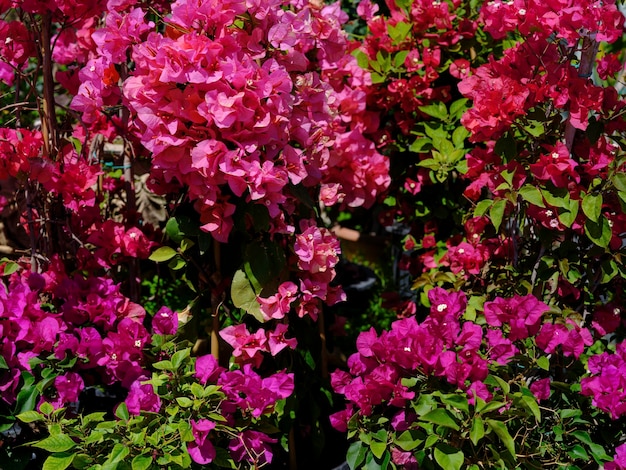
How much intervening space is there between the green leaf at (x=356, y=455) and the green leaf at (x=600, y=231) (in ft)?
2.42

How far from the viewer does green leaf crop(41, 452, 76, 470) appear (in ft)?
4.64

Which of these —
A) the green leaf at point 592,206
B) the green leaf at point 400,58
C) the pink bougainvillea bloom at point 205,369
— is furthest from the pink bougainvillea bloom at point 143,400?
the green leaf at point 400,58

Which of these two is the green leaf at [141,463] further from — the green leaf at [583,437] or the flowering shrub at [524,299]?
the green leaf at [583,437]

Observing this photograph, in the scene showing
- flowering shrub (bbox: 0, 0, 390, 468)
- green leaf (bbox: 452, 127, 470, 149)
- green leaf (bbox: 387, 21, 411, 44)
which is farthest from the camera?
green leaf (bbox: 387, 21, 411, 44)

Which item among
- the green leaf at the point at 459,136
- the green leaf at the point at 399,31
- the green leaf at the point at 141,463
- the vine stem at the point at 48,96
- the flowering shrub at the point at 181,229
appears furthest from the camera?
the green leaf at the point at 399,31

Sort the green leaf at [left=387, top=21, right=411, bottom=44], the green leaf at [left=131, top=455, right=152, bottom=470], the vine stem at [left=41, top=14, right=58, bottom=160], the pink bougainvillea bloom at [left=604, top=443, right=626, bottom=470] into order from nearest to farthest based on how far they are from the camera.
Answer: the green leaf at [left=131, top=455, right=152, bottom=470], the pink bougainvillea bloom at [left=604, top=443, right=626, bottom=470], the vine stem at [left=41, top=14, right=58, bottom=160], the green leaf at [left=387, top=21, right=411, bottom=44]

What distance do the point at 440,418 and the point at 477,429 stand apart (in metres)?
0.08

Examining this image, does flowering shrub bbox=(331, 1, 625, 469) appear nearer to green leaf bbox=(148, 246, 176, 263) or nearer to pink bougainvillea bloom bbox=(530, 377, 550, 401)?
pink bougainvillea bloom bbox=(530, 377, 550, 401)

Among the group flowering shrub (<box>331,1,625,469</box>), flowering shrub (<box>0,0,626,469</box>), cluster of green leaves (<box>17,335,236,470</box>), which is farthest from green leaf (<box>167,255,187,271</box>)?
flowering shrub (<box>331,1,625,469</box>)

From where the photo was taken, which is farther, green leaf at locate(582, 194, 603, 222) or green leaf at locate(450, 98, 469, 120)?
green leaf at locate(450, 98, 469, 120)

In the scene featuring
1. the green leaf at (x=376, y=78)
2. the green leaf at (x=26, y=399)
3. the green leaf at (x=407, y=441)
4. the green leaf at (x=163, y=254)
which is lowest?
the green leaf at (x=407, y=441)

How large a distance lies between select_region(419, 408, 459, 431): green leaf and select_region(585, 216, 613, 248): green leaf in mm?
577

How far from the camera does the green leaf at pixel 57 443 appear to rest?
142 cm

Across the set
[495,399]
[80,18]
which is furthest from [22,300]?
[495,399]
